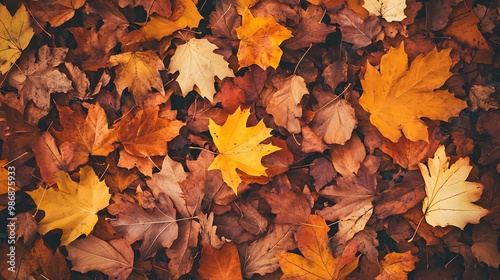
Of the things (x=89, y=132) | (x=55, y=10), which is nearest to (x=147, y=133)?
(x=89, y=132)

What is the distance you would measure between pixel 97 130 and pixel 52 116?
0.20 meters

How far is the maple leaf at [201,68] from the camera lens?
150cm

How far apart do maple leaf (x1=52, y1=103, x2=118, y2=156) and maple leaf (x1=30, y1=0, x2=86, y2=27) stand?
1.10ft

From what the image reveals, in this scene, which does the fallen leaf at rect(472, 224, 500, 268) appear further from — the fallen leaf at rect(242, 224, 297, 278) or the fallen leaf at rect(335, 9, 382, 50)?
the fallen leaf at rect(335, 9, 382, 50)

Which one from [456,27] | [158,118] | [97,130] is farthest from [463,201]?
[97,130]

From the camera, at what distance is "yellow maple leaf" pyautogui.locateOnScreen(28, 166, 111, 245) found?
1.47 m

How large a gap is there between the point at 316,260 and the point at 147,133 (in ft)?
2.38

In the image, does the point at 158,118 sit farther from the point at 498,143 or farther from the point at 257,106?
the point at 498,143

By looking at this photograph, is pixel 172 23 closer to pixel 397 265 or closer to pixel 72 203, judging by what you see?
pixel 72 203

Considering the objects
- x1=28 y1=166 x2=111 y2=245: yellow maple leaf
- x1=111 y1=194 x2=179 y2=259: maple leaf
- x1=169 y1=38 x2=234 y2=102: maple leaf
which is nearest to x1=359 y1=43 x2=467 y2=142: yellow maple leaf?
x1=169 y1=38 x2=234 y2=102: maple leaf

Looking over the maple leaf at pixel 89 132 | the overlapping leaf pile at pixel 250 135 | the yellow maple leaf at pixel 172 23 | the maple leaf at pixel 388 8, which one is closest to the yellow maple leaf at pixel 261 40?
the overlapping leaf pile at pixel 250 135

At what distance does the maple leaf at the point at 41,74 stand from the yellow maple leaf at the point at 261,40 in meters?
0.64

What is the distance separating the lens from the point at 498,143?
1533 mm

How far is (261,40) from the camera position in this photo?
149cm
